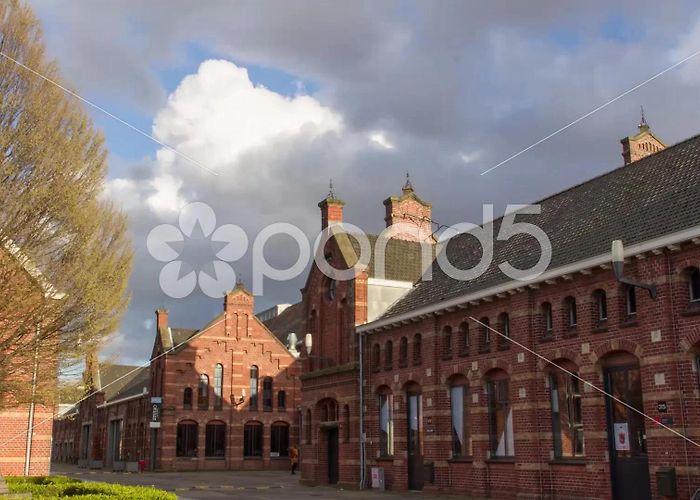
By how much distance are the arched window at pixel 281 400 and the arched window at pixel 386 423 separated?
2921 cm

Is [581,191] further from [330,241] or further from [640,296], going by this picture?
[330,241]

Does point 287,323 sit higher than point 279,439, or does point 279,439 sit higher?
point 287,323

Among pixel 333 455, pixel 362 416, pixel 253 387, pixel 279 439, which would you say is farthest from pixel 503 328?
pixel 279 439

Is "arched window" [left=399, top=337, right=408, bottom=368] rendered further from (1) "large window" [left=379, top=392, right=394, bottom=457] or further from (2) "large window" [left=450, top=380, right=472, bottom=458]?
(2) "large window" [left=450, top=380, right=472, bottom=458]

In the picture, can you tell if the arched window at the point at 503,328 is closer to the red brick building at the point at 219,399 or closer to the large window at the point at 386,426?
the large window at the point at 386,426

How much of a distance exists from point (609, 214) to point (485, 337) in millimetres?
5756

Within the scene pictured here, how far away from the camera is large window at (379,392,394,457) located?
30.1 metres

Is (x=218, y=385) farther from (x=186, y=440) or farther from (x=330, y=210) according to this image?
(x=330, y=210)

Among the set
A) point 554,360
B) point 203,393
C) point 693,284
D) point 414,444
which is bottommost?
point 414,444

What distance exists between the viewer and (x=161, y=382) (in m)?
56.2

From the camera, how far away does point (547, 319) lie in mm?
22859

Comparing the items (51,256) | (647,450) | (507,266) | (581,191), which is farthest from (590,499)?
(51,256)

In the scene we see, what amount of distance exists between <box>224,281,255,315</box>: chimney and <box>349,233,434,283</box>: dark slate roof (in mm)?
25378

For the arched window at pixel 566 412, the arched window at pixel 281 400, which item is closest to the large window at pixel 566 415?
the arched window at pixel 566 412
